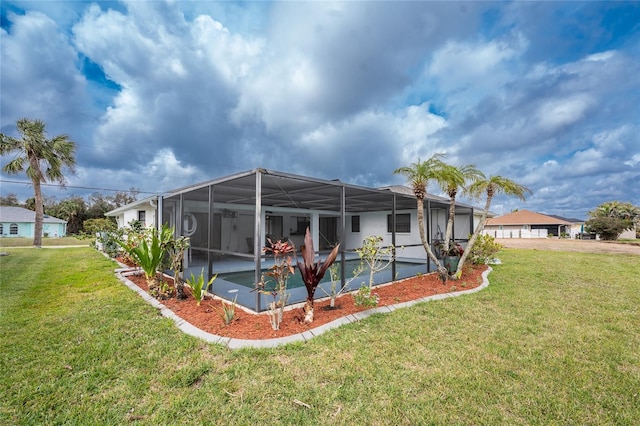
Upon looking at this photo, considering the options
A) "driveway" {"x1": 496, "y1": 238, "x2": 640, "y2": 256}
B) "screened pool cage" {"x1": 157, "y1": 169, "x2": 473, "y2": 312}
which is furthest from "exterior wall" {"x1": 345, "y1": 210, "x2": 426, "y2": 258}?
"driveway" {"x1": 496, "y1": 238, "x2": 640, "y2": 256}

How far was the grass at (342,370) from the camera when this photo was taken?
91.1 inches

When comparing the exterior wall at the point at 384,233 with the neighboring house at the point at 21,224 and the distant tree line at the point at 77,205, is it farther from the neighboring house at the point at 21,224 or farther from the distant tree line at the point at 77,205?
the neighboring house at the point at 21,224

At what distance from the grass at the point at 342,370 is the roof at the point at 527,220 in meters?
42.4

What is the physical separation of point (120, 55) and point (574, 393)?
1680 centimetres

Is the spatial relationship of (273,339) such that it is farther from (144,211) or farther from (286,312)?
(144,211)

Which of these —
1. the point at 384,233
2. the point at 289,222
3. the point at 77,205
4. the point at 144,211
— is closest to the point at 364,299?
the point at 384,233

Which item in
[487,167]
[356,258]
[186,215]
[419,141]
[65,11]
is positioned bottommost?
[356,258]

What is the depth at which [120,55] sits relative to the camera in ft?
39.3

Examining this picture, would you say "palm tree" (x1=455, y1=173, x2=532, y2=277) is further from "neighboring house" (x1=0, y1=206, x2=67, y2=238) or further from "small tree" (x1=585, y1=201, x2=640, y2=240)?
"neighboring house" (x1=0, y1=206, x2=67, y2=238)

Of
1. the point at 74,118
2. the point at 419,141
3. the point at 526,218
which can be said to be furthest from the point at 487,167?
the point at 526,218

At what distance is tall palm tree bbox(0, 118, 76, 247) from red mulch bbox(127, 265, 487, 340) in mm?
17354

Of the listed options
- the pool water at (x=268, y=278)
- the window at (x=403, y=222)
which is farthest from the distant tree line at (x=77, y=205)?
the window at (x=403, y=222)

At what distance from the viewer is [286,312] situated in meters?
4.81

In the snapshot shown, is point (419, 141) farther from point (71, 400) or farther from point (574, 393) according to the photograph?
point (71, 400)
